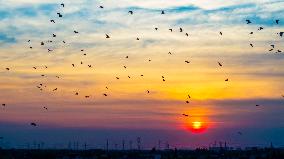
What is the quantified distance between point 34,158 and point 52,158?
6045 mm

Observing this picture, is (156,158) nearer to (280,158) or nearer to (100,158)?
(100,158)

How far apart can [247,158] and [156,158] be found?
2847cm

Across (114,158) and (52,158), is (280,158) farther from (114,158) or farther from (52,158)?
(52,158)

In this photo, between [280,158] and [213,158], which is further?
[213,158]

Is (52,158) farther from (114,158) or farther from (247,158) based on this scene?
(247,158)

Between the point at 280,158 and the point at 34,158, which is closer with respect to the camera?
the point at 280,158

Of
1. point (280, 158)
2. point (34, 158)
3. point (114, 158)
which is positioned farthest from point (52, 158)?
point (280, 158)

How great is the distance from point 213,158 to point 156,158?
19.9 metres

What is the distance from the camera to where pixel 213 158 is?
175750 millimetres

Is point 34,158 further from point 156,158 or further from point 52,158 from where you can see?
point 156,158

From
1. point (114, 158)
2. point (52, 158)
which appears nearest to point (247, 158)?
point (114, 158)

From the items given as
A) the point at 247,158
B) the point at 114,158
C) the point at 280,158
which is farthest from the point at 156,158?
the point at 280,158

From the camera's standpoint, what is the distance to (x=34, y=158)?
177625mm

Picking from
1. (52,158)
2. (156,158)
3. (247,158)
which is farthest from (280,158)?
(52,158)
